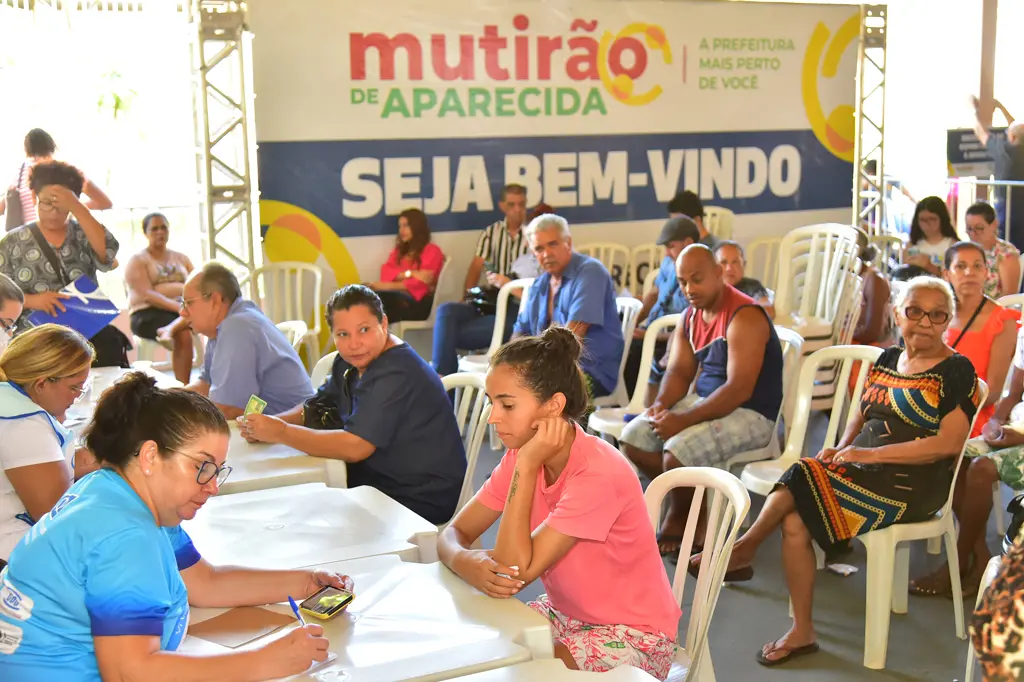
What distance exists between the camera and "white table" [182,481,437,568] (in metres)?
2.38

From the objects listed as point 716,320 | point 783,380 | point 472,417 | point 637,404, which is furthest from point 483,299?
point 472,417

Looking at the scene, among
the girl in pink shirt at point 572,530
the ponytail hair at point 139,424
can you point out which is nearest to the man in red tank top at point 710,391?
the girl in pink shirt at point 572,530

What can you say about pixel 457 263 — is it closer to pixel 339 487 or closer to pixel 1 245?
pixel 1 245

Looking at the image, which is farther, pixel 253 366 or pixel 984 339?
pixel 984 339

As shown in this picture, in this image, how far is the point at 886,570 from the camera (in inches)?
133

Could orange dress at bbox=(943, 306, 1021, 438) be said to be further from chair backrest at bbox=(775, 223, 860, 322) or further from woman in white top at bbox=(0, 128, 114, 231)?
woman in white top at bbox=(0, 128, 114, 231)

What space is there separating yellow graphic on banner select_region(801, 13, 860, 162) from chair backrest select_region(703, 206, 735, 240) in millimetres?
1133

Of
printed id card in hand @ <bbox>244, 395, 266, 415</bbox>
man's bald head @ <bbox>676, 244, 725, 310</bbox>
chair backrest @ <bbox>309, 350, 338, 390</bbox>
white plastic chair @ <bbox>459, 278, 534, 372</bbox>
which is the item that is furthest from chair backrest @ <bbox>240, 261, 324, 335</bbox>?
printed id card in hand @ <bbox>244, 395, 266, 415</bbox>

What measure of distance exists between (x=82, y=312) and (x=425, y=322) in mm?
2859

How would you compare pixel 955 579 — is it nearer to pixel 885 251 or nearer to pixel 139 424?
pixel 139 424

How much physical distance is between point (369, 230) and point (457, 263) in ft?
2.16

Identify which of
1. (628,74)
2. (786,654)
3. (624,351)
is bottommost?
(786,654)

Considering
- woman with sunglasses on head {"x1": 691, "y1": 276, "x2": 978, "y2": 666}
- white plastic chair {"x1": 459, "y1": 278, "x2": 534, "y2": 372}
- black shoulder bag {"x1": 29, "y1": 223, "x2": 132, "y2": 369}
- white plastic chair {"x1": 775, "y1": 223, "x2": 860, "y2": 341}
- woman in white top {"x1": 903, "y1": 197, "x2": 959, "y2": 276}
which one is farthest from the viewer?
woman in white top {"x1": 903, "y1": 197, "x2": 959, "y2": 276}

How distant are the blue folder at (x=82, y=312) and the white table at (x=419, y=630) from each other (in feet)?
9.26
